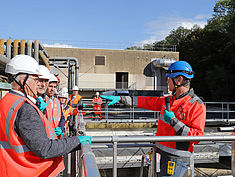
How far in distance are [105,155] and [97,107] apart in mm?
5181

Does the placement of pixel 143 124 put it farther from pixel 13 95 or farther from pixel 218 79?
pixel 13 95

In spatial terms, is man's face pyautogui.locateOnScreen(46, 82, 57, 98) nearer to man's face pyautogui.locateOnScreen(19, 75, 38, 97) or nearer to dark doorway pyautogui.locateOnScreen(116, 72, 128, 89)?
man's face pyautogui.locateOnScreen(19, 75, 38, 97)

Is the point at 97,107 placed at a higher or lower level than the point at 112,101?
lower

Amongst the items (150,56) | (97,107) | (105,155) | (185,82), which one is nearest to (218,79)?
(97,107)

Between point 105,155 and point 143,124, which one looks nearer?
point 105,155

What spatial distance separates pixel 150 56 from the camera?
25.0 metres

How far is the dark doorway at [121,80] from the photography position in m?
24.0

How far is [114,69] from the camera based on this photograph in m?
24.2

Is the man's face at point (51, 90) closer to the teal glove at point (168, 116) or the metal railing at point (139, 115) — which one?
the teal glove at point (168, 116)

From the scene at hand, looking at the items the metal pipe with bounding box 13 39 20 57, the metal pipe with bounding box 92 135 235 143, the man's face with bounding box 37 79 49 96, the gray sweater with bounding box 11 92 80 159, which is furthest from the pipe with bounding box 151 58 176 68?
the gray sweater with bounding box 11 92 80 159

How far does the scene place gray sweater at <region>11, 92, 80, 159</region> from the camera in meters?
1.33

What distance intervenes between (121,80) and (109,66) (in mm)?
2736

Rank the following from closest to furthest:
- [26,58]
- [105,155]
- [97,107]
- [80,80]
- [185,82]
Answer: [26,58] < [185,82] < [105,155] < [97,107] < [80,80]

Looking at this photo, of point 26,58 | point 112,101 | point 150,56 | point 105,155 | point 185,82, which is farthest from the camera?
point 150,56
